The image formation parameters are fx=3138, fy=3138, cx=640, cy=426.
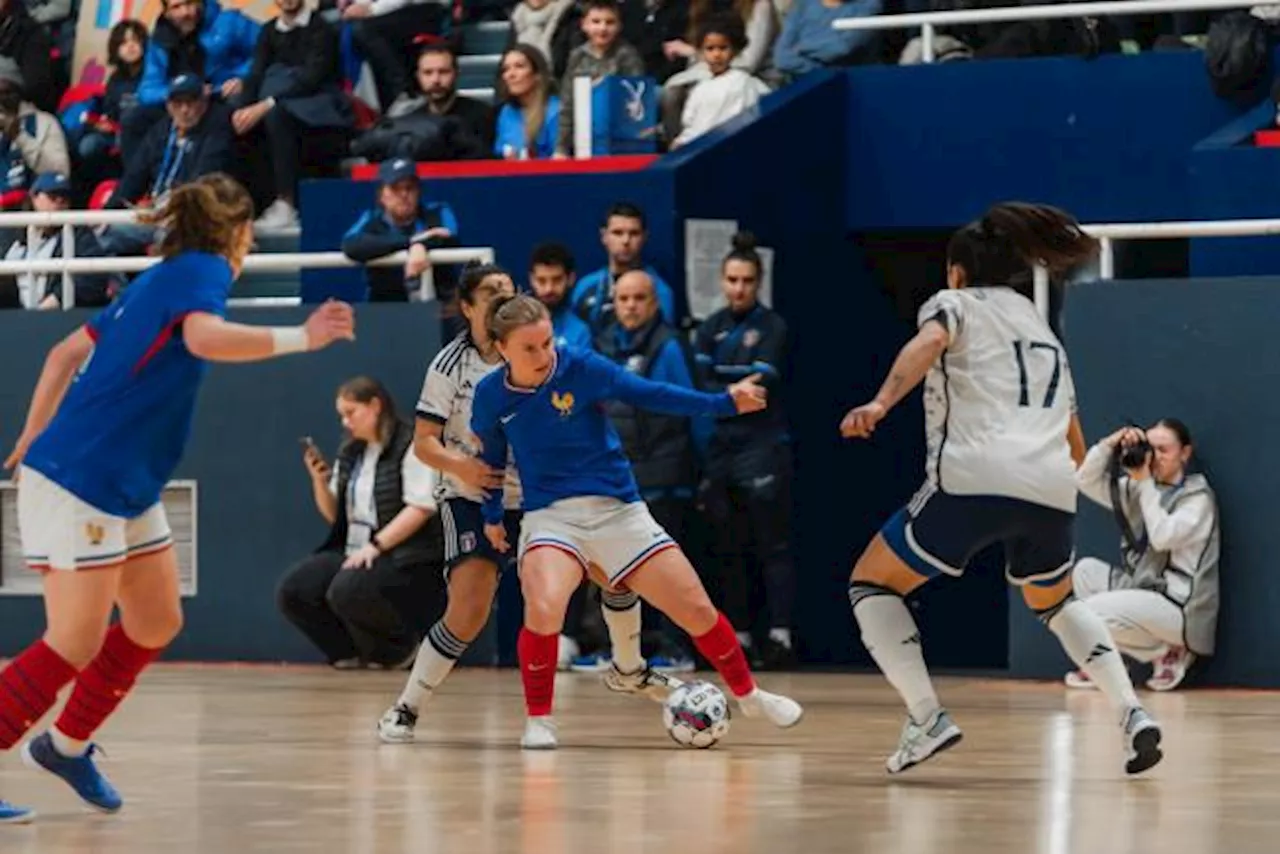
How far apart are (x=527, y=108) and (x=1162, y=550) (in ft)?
17.3

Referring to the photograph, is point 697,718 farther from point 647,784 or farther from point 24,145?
point 24,145

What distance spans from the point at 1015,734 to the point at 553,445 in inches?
97.4

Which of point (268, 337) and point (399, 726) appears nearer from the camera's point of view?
point (268, 337)

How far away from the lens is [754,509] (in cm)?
1773

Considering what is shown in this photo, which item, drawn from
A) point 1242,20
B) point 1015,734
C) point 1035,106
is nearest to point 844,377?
point 1035,106

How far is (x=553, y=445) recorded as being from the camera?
12508 mm

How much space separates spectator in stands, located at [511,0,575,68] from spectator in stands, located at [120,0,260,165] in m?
2.16

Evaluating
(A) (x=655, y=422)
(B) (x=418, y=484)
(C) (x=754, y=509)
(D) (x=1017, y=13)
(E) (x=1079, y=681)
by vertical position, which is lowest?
(E) (x=1079, y=681)

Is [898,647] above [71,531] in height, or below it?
below

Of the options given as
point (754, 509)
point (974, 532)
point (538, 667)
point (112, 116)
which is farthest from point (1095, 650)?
point (112, 116)

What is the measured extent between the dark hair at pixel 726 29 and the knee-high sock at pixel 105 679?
9486 millimetres

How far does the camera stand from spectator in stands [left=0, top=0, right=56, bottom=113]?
23.1 m

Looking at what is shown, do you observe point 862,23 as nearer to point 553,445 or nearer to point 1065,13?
point 1065,13

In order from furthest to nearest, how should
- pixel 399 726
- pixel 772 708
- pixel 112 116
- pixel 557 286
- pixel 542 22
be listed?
1. pixel 112 116
2. pixel 542 22
3. pixel 557 286
4. pixel 399 726
5. pixel 772 708
